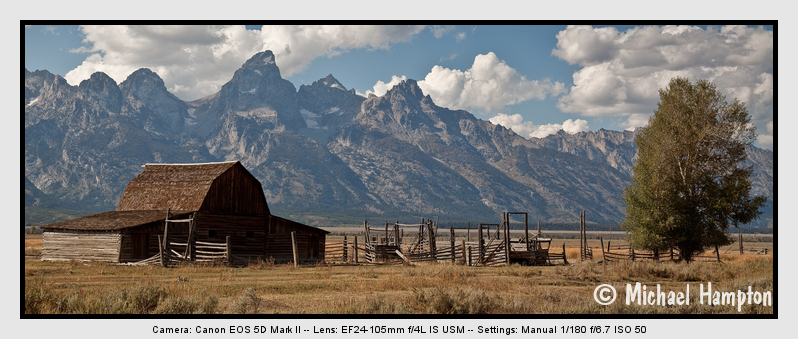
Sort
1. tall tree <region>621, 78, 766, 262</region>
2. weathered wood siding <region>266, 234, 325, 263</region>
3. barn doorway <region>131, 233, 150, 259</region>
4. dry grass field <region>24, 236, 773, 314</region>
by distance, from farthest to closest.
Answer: weathered wood siding <region>266, 234, 325, 263</region> < barn doorway <region>131, 233, 150, 259</region> < tall tree <region>621, 78, 766, 262</region> < dry grass field <region>24, 236, 773, 314</region>

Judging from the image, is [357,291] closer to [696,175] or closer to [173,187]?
[696,175]

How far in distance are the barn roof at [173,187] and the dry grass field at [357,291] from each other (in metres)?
7.42

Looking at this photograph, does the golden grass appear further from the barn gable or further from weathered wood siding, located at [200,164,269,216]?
weathered wood siding, located at [200,164,269,216]

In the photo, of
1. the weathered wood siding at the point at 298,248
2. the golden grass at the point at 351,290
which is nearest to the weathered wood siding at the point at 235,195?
the weathered wood siding at the point at 298,248

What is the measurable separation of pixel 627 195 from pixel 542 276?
39.8 ft

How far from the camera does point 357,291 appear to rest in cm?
1853

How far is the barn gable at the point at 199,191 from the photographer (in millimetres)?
36906

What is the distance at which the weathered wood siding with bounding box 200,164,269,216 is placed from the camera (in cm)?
3697

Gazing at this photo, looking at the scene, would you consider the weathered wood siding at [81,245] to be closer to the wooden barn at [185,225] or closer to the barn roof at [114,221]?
the wooden barn at [185,225]

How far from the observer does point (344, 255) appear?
42.0 m

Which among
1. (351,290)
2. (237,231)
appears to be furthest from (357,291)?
(237,231)

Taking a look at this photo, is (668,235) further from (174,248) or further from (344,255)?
(174,248)

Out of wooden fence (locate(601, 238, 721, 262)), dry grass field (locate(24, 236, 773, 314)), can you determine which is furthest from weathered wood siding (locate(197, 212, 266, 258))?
wooden fence (locate(601, 238, 721, 262))
